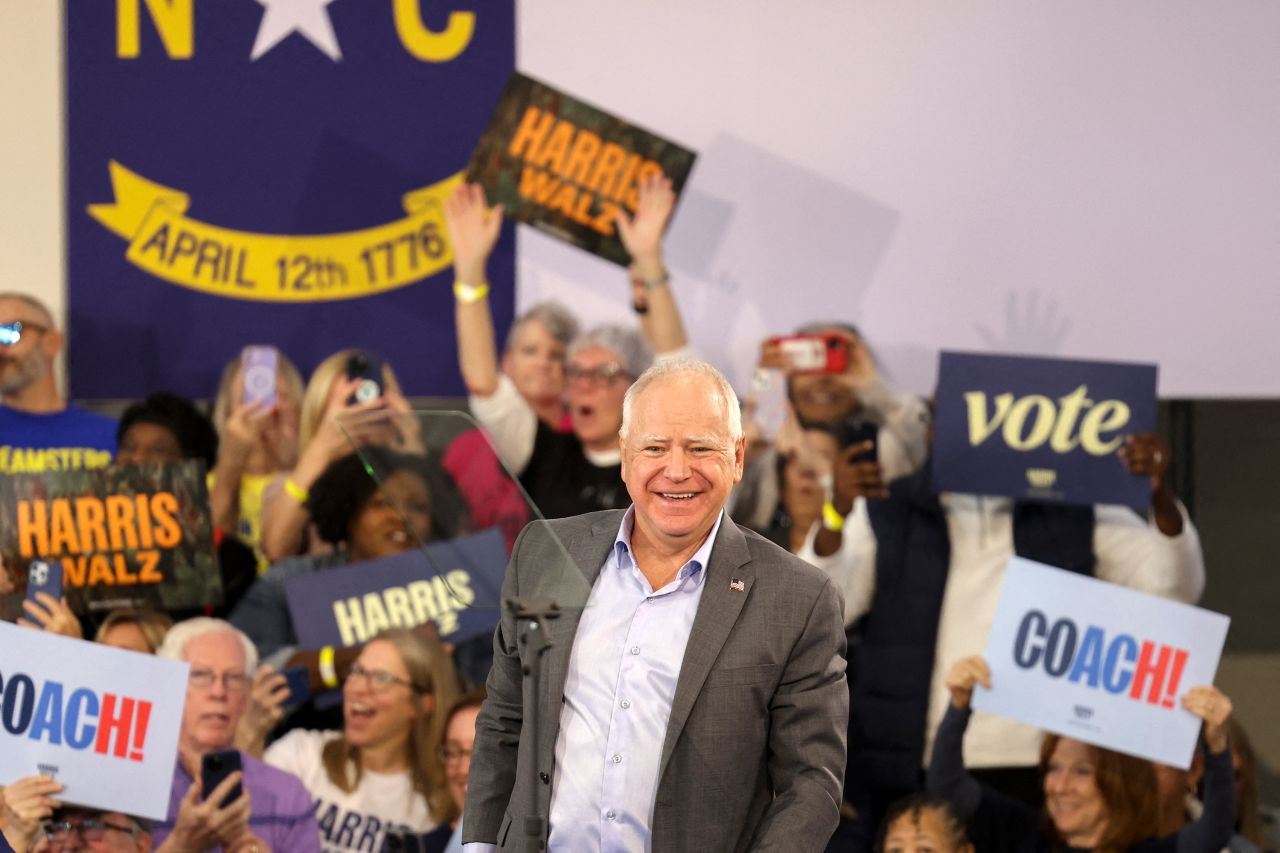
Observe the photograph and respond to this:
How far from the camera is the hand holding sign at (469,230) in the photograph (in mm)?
5020

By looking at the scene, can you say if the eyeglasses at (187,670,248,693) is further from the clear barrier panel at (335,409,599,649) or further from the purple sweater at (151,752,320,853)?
the clear barrier panel at (335,409,599,649)

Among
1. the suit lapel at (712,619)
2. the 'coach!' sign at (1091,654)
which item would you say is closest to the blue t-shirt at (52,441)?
the 'coach!' sign at (1091,654)

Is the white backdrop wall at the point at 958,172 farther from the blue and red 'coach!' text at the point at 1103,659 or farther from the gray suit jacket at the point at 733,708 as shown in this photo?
the gray suit jacket at the point at 733,708

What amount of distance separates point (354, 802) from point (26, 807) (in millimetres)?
836

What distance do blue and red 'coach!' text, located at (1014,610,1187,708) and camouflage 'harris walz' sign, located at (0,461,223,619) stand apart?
231 centimetres

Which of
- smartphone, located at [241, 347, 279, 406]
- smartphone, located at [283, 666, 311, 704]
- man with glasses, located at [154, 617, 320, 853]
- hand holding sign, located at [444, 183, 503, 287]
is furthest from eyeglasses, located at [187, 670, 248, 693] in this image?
hand holding sign, located at [444, 183, 503, 287]

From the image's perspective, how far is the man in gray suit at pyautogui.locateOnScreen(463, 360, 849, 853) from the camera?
6.81 feet

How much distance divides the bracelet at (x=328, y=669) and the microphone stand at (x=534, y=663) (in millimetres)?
2565

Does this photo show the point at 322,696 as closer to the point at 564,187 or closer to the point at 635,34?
the point at 564,187

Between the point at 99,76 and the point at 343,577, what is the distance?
2.19 metres

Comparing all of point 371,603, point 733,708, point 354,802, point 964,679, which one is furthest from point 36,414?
point 733,708

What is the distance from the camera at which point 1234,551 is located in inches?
206

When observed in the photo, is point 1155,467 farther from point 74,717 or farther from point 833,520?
point 74,717

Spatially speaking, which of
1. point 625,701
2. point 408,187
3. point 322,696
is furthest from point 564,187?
point 625,701
